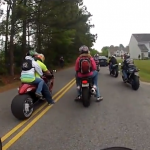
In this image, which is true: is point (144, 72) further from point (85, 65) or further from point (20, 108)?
point (20, 108)

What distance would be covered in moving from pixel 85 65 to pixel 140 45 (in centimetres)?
7566

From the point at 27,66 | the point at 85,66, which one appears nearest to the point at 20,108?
the point at 27,66

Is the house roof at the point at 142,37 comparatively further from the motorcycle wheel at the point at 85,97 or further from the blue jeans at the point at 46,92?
the blue jeans at the point at 46,92

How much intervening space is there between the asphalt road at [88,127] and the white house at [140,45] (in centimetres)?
7101

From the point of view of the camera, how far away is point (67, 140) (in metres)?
4.77

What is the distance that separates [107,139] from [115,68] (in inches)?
506

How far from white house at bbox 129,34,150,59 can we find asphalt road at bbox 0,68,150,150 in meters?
71.0

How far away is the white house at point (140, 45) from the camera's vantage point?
253 feet

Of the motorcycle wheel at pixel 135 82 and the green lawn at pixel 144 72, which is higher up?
the motorcycle wheel at pixel 135 82

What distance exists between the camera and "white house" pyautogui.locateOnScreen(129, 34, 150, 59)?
77188 millimetres

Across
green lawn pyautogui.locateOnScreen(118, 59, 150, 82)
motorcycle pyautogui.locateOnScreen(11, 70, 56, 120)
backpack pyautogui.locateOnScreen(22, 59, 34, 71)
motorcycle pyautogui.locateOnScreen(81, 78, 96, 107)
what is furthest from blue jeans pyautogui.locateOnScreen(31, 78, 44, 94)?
green lawn pyautogui.locateOnScreen(118, 59, 150, 82)

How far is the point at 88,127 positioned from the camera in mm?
5590

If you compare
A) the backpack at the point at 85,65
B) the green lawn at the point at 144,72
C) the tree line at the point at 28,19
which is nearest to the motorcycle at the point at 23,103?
the backpack at the point at 85,65

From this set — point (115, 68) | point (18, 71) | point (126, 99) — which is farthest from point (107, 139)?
point (18, 71)
